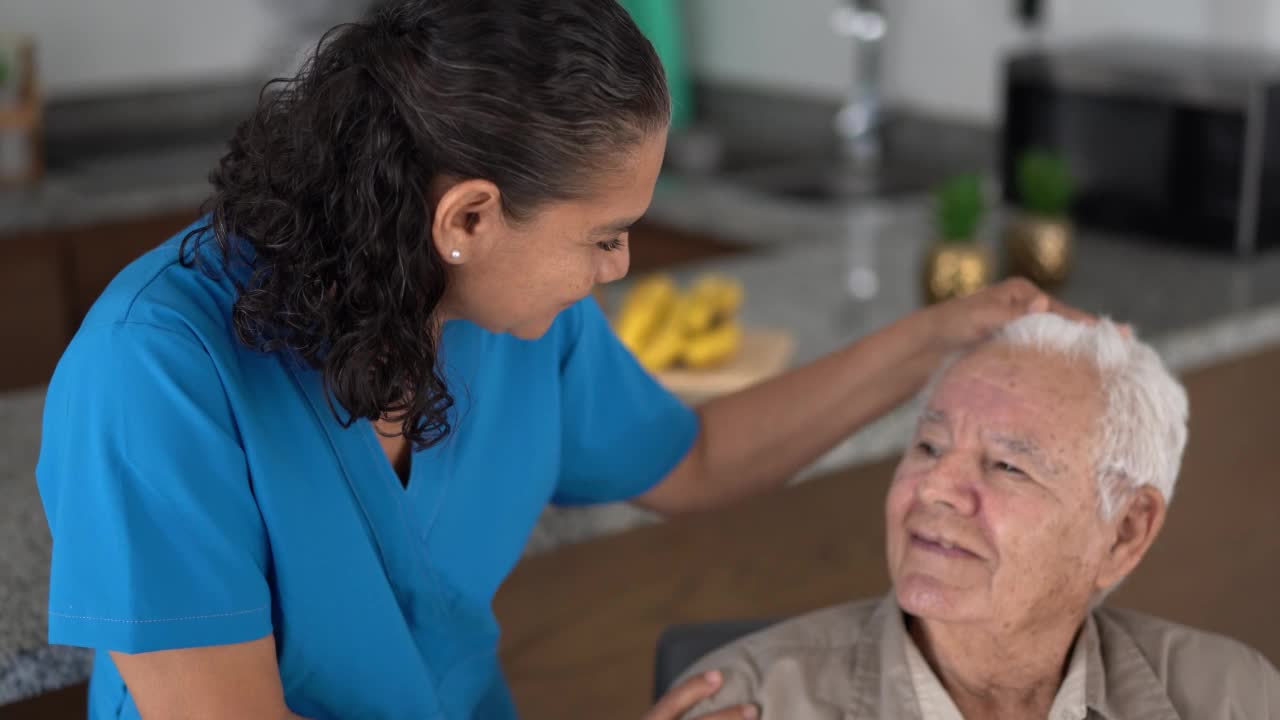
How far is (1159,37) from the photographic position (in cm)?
304

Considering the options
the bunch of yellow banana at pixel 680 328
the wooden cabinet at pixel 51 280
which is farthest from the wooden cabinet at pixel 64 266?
the bunch of yellow banana at pixel 680 328

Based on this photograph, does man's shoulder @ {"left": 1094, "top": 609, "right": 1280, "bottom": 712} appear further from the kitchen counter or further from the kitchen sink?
the kitchen sink

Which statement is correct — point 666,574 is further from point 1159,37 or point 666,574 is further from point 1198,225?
point 1159,37

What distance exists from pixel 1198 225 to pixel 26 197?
240 centimetres

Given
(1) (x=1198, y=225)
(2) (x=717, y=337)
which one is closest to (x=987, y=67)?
(1) (x=1198, y=225)

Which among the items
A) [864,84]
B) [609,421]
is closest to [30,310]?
[864,84]

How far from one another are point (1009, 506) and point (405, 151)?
2.22ft

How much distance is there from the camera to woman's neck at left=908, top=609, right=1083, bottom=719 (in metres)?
1.46

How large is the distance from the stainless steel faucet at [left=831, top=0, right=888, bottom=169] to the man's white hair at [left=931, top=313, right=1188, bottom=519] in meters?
1.82

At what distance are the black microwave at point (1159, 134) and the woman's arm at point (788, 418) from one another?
1300mm

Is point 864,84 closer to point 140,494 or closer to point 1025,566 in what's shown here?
point 1025,566

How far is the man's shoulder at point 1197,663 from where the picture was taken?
1.45 m

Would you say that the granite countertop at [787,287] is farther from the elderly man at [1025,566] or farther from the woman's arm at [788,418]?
the elderly man at [1025,566]

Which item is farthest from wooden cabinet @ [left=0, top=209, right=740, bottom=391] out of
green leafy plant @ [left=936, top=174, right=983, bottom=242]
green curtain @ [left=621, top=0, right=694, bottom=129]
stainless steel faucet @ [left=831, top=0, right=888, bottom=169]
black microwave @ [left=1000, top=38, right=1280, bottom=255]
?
green leafy plant @ [left=936, top=174, right=983, bottom=242]
